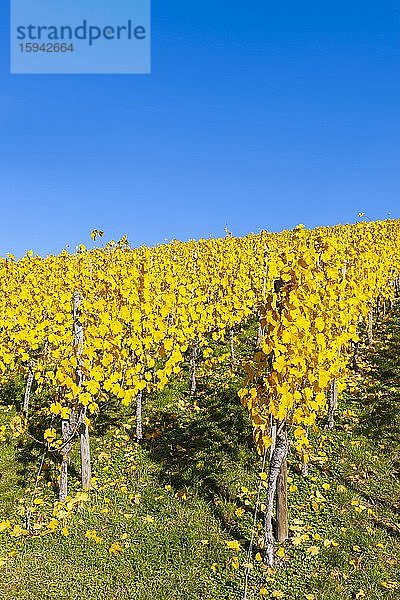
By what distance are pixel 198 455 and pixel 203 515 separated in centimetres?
160

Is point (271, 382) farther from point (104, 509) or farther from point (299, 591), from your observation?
point (104, 509)

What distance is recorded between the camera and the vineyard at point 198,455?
5781mm

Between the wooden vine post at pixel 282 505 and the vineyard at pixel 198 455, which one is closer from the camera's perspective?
the vineyard at pixel 198 455

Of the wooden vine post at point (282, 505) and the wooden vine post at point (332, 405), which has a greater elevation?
the wooden vine post at point (332, 405)

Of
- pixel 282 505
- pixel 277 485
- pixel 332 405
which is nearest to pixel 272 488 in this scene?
pixel 277 485

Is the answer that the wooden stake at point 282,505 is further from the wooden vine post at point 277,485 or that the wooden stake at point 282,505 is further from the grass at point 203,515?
the grass at point 203,515

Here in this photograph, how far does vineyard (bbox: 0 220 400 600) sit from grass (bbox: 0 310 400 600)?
24 mm

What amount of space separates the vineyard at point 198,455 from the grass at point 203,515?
0.02 meters

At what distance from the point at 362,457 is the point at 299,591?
3.24 m

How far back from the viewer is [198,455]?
8398 millimetres

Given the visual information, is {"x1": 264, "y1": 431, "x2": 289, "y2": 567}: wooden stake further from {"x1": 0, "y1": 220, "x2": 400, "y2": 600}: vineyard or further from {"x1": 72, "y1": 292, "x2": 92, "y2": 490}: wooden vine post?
{"x1": 72, "y1": 292, "x2": 92, "y2": 490}: wooden vine post

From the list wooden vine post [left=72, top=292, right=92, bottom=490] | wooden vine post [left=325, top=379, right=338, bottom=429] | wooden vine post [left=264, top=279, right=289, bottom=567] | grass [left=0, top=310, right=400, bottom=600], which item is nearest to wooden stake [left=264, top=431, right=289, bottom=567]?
wooden vine post [left=264, top=279, right=289, bottom=567]

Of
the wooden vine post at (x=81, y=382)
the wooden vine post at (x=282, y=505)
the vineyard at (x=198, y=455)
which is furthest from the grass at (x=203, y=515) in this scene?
the wooden vine post at (x=81, y=382)

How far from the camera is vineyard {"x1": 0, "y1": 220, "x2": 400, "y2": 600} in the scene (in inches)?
228
